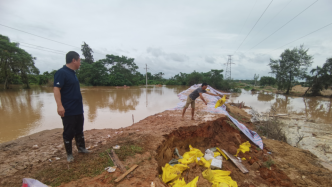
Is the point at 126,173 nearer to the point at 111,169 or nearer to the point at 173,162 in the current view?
the point at 111,169

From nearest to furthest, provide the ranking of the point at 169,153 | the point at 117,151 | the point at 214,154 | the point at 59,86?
the point at 59,86 < the point at 117,151 < the point at 169,153 < the point at 214,154

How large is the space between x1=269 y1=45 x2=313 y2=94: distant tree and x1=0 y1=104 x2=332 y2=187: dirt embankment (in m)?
26.7

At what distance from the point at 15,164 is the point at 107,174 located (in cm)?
169

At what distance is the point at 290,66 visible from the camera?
24719 millimetres

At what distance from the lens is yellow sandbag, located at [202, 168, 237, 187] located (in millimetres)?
2797

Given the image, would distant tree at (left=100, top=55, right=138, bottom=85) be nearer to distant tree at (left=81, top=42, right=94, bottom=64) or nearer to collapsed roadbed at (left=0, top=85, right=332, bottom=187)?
distant tree at (left=81, top=42, right=94, bottom=64)

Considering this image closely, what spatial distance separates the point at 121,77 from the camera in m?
36.3

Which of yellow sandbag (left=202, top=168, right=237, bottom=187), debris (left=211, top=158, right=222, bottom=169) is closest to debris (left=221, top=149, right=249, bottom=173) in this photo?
debris (left=211, top=158, right=222, bottom=169)

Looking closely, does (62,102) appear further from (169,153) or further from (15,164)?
(169,153)

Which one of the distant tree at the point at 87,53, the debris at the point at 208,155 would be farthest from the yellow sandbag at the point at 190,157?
the distant tree at the point at 87,53

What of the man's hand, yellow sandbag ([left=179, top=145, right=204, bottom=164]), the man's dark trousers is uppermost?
the man's hand

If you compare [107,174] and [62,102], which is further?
[62,102]

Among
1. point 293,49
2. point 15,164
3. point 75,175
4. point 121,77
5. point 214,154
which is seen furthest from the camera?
point 121,77

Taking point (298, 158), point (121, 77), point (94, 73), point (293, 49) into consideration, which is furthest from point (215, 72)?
point (298, 158)
